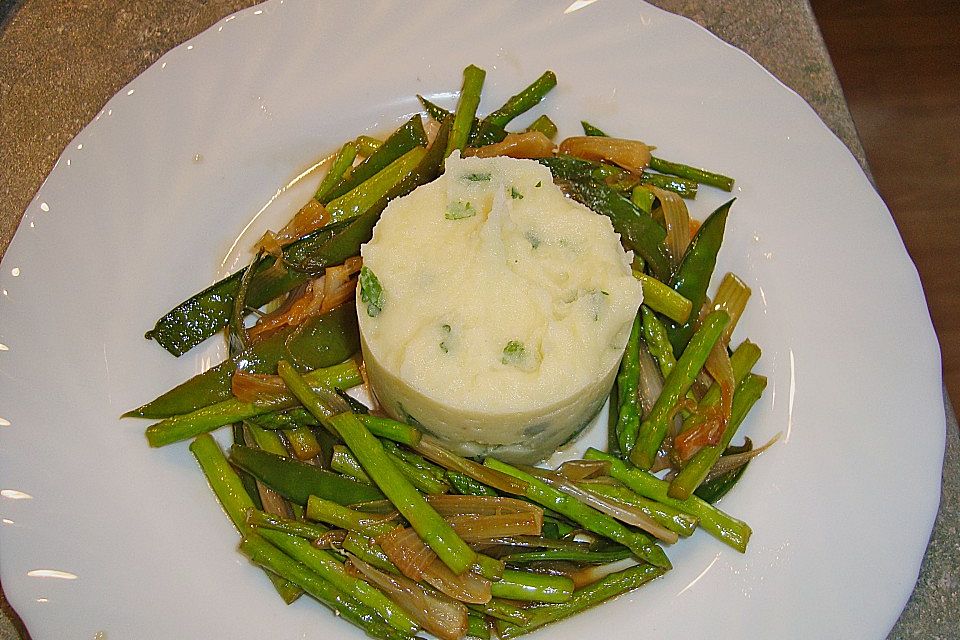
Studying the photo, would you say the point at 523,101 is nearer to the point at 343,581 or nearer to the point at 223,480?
the point at 223,480

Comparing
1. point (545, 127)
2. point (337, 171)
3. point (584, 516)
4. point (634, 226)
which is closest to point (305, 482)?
point (584, 516)

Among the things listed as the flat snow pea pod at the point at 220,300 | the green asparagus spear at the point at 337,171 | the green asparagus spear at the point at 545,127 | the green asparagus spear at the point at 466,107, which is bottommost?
the flat snow pea pod at the point at 220,300

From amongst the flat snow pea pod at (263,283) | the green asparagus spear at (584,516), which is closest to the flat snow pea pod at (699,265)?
the green asparagus spear at (584,516)

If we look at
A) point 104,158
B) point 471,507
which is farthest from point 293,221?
point 471,507

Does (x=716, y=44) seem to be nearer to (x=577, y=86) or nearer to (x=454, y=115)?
(x=577, y=86)

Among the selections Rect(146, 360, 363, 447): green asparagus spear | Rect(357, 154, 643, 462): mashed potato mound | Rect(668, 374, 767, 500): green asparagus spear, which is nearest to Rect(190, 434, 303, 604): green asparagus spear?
Rect(146, 360, 363, 447): green asparagus spear

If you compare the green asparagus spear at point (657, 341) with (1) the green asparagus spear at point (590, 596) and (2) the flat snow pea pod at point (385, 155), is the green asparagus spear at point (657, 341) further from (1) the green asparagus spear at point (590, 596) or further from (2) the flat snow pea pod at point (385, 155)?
(2) the flat snow pea pod at point (385, 155)

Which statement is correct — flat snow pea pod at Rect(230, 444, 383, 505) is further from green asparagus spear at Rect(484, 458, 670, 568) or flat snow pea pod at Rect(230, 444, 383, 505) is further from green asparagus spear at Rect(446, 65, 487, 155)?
green asparagus spear at Rect(446, 65, 487, 155)
